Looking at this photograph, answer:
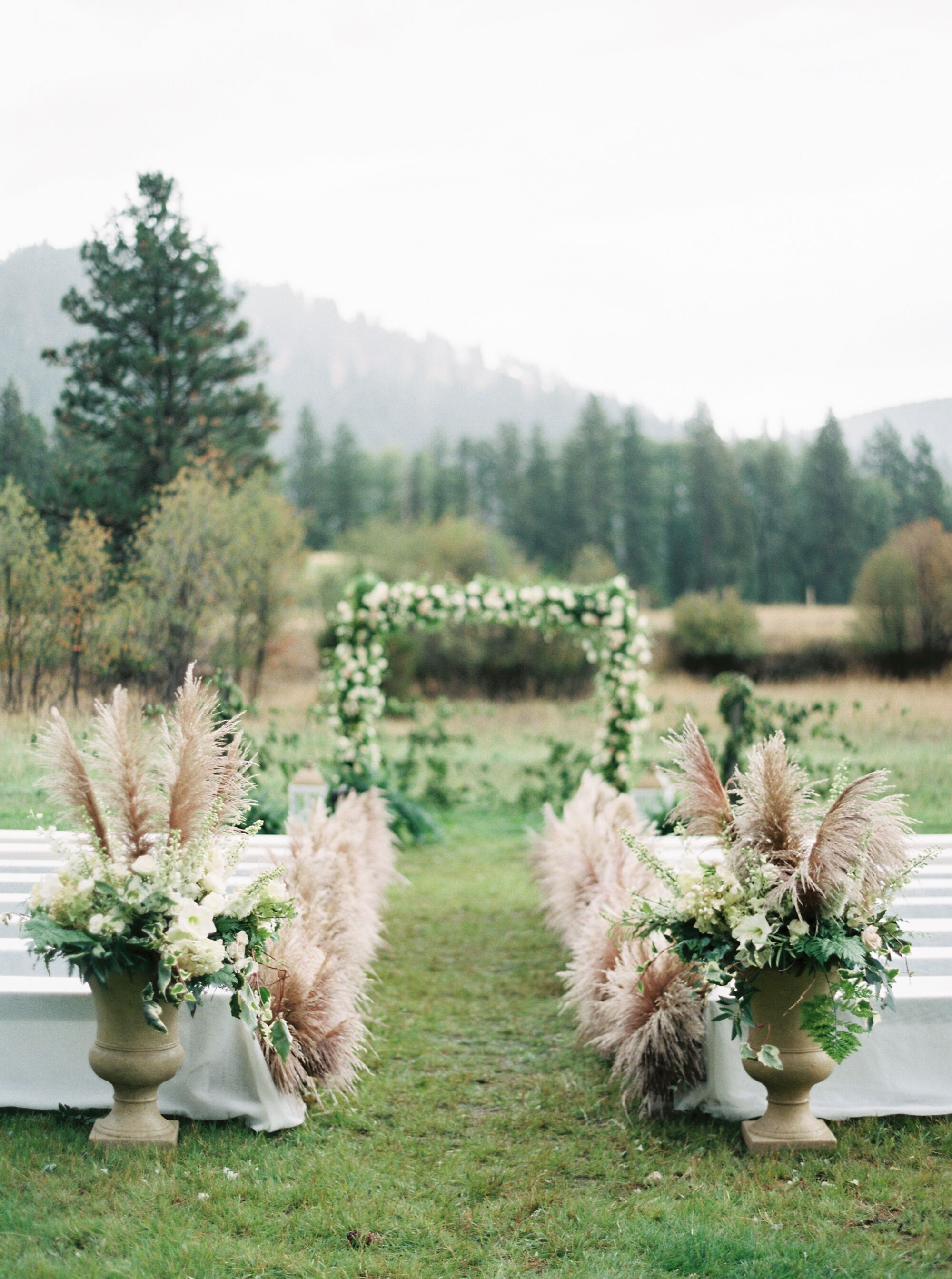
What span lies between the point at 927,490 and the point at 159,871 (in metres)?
9.39

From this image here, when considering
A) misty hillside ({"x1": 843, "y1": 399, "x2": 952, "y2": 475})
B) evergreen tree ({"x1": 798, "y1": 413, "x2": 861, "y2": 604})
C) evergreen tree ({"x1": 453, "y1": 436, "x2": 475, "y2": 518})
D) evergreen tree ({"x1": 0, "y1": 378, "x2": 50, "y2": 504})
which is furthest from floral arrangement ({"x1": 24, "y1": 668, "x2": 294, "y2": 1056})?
evergreen tree ({"x1": 453, "y1": 436, "x2": 475, "y2": 518})

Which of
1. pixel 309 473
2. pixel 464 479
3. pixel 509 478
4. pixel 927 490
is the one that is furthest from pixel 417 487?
pixel 927 490

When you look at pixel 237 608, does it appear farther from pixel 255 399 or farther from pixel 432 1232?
pixel 432 1232

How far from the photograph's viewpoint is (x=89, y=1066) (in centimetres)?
315

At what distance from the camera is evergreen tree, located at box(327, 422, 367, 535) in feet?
72.3

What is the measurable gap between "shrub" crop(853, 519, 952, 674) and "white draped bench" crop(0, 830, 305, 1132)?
25.4 ft

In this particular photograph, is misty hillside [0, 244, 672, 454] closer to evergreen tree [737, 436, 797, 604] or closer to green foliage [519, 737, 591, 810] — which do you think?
evergreen tree [737, 436, 797, 604]

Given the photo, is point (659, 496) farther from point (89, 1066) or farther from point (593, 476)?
point (89, 1066)

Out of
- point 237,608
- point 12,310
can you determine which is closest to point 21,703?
point 237,608

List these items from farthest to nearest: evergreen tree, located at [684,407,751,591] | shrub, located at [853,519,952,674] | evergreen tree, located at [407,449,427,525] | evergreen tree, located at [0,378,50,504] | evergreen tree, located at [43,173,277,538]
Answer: evergreen tree, located at [407,449,427,525]
evergreen tree, located at [684,407,751,591]
shrub, located at [853,519,952,674]
evergreen tree, located at [43,173,277,538]
evergreen tree, located at [0,378,50,504]

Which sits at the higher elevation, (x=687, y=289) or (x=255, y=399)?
(x=687, y=289)

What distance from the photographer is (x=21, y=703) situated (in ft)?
24.6

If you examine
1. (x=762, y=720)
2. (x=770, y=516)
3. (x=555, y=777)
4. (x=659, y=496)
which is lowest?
(x=555, y=777)

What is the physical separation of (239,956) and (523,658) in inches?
447
